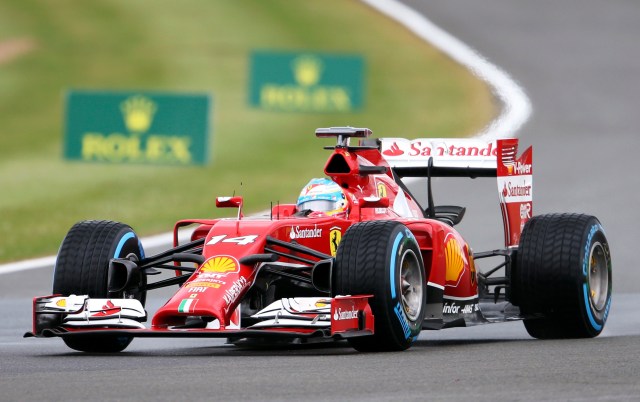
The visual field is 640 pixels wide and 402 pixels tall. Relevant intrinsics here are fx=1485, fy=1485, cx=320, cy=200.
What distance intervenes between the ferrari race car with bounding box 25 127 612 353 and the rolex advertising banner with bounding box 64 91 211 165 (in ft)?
43.6

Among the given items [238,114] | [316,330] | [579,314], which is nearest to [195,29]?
[238,114]

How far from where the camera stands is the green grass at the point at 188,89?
24516mm

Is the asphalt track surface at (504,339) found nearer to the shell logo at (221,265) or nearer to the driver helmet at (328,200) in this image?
the shell logo at (221,265)

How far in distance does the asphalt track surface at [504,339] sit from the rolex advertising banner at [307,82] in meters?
2.67

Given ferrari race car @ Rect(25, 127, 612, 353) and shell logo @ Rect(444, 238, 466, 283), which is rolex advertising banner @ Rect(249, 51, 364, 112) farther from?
shell logo @ Rect(444, 238, 466, 283)

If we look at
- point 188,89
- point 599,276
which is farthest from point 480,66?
point 599,276

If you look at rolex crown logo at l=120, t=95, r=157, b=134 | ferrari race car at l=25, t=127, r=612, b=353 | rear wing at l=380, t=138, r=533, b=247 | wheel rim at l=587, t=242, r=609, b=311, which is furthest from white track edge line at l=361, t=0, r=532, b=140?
ferrari race car at l=25, t=127, r=612, b=353

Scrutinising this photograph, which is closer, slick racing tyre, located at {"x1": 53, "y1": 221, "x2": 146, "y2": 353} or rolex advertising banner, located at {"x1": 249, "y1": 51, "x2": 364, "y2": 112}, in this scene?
slick racing tyre, located at {"x1": 53, "y1": 221, "x2": 146, "y2": 353}

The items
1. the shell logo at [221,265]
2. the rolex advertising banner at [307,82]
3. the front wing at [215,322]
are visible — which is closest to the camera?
the front wing at [215,322]

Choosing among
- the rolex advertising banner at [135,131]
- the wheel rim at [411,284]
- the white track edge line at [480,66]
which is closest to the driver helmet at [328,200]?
the wheel rim at [411,284]

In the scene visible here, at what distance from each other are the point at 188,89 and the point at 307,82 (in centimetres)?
237

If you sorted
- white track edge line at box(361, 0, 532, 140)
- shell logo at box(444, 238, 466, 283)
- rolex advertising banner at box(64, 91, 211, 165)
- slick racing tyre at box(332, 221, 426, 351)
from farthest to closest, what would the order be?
rolex advertising banner at box(64, 91, 211, 165)
white track edge line at box(361, 0, 532, 140)
shell logo at box(444, 238, 466, 283)
slick racing tyre at box(332, 221, 426, 351)

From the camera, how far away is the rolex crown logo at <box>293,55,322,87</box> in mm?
29281

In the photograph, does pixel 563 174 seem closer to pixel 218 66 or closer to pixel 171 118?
pixel 171 118
